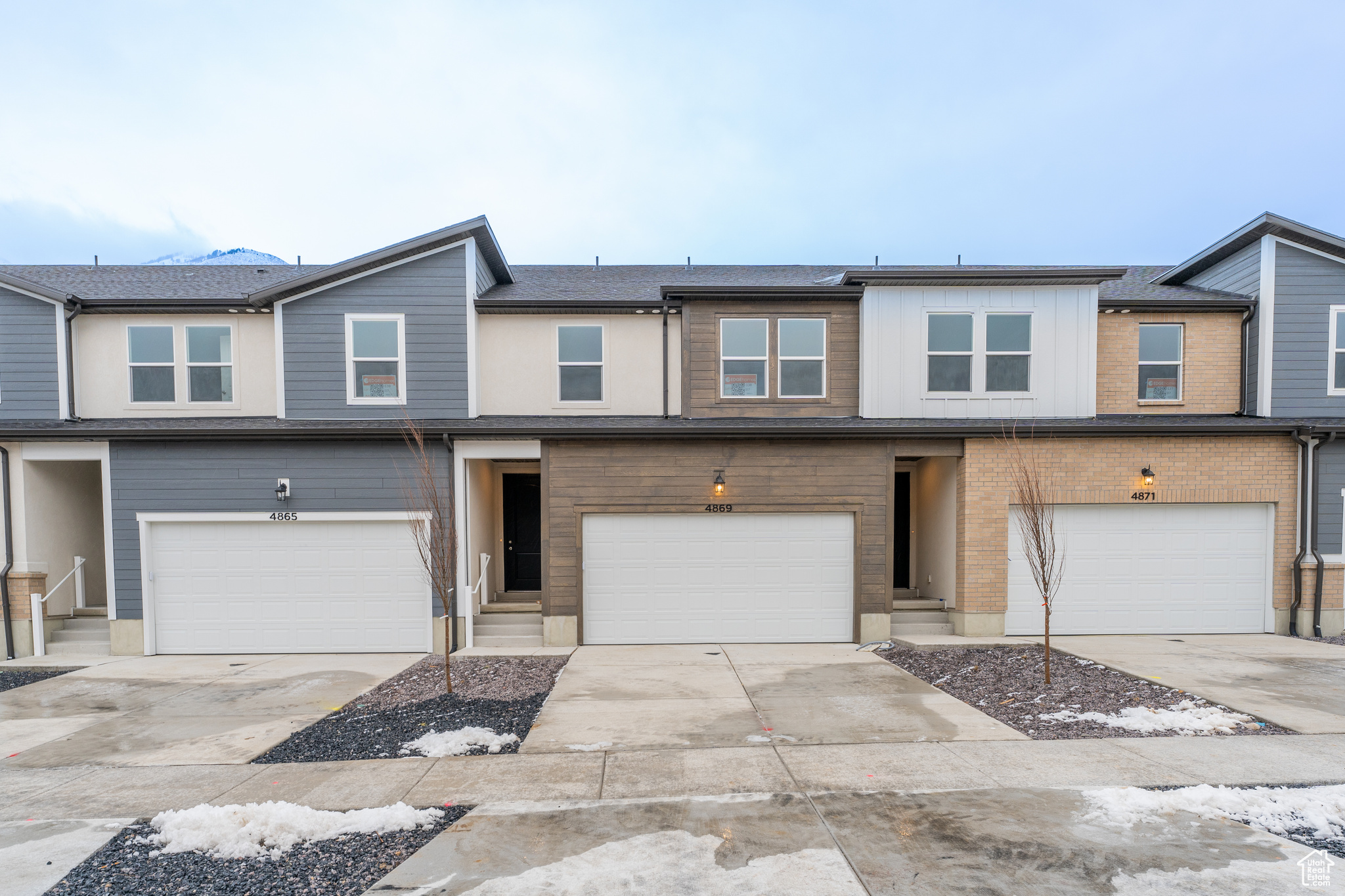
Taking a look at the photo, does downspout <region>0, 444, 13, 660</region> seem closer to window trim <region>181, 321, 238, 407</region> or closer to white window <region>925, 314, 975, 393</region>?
window trim <region>181, 321, 238, 407</region>

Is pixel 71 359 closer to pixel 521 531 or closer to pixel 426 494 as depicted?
pixel 426 494

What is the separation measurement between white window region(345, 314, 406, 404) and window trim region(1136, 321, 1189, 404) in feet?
40.2

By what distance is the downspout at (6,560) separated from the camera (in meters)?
9.35

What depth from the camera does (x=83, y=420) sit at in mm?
10016

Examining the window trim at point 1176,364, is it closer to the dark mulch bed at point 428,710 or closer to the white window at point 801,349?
the white window at point 801,349

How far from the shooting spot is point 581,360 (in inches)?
412

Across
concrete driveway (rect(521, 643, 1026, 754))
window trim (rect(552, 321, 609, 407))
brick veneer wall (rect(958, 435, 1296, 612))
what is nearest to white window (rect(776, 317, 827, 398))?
brick veneer wall (rect(958, 435, 1296, 612))

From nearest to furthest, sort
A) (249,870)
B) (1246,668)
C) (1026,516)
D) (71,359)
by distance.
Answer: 1. (249,870)
2. (1246,668)
3. (1026,516)
4. (71,359)

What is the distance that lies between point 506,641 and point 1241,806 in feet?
28.5

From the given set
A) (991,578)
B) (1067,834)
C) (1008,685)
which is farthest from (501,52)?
(1067,834)

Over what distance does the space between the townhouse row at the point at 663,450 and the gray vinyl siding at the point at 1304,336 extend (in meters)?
0.04

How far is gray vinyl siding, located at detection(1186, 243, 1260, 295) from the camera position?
10.5 metres

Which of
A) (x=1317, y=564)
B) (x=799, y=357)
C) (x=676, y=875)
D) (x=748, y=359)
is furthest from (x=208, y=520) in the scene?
(x=1317, y=564)

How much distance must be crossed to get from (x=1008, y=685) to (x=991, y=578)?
8.96 feet
